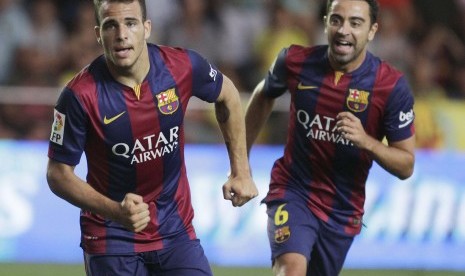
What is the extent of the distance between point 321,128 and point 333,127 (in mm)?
77

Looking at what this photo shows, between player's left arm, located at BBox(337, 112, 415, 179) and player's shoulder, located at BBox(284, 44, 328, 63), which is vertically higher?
player's shoulder, located at BBox(284, 44, 328, 63)

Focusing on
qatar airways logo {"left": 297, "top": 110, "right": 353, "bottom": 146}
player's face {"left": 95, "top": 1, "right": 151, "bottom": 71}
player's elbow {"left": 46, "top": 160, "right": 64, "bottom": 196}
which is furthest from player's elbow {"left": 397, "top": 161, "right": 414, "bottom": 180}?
player's elbow {"left": 46, "top": 160, "right": 64, "bottom": 196}

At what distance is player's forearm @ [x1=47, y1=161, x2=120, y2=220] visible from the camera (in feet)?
19.3

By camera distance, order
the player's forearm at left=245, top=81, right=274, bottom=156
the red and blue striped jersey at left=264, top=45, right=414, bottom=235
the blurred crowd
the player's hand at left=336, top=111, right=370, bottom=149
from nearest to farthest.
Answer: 1. the player's hand at left=336, top=111, right=370, bottom=149
2. the red and blue striped jersey at left=264, top=45, right=414, bottom=235
3. the player's forearm at left=245, top=81, right=274, bottom=156
4. the blurred crowd

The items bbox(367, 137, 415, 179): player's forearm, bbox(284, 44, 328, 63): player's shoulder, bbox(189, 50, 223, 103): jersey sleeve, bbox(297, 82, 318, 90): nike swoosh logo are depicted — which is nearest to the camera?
bbox(189, 50, 223, 103): jersey sleeve

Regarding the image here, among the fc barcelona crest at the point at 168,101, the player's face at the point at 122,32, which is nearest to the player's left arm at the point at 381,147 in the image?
the fc barcelona crest at the point at 168,101

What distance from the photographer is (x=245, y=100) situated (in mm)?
11531

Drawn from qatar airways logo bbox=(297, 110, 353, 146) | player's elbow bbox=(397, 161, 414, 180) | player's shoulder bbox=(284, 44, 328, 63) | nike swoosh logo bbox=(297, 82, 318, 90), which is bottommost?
player's elbow bbox=(397, 161, 414, 180)

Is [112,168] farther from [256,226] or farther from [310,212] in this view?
[256,226]

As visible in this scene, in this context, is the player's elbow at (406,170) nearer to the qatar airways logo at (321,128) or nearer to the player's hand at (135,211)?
the qatar airways logo at (321,128)

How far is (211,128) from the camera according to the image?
11.7 meters

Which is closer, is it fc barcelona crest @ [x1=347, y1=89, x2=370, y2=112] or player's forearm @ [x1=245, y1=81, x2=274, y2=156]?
fc barcelona crest @ [x1=347, y1=89, x2=370, y2=112]

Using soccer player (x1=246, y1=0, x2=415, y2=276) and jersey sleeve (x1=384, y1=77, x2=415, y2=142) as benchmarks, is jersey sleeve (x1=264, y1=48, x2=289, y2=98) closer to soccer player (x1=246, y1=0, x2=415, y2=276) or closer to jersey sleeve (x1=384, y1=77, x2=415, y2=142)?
soccer player (x1=246, y1=0, x2=415, y2=276)

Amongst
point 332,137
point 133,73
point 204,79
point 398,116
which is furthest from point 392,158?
point 133,73
